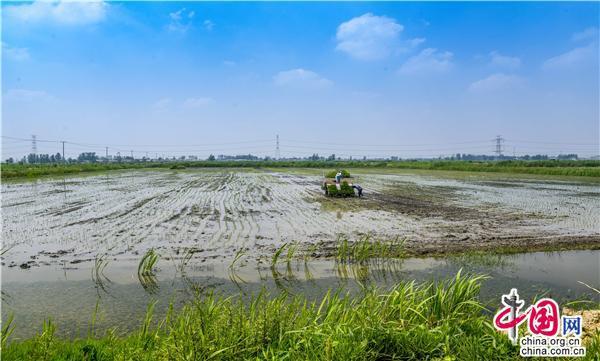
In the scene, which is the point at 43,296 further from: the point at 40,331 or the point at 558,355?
the point at 558,355

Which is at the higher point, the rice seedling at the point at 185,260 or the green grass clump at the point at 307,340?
the green grass clump at the point at 307,340

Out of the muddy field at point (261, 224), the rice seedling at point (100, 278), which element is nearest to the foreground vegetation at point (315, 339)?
the rice seedling at point (100, 278)

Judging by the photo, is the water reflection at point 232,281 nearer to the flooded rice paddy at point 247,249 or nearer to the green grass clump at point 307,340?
the flooded rice paddy at point 247,249

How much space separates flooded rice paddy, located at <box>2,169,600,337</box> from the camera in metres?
5.73

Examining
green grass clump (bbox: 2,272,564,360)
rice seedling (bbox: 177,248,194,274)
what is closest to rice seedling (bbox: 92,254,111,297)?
rice seedling (bbox: 177,248,194,274)

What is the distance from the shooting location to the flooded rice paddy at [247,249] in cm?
573

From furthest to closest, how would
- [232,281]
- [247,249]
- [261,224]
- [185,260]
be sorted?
[261,224] < [247,249] < [185,260] < [232,281]

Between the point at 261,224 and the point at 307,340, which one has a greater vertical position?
the point at 307,340

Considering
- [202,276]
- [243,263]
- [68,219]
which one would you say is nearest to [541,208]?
[243,263]

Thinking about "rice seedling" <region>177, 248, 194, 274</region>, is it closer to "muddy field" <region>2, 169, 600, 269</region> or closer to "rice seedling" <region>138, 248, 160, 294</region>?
"muddy field" <region>2, 169, 600, 269</region>

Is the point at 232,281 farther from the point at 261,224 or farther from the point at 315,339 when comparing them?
the point at 261,224

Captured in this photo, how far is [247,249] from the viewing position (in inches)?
332

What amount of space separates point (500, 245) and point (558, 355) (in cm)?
648

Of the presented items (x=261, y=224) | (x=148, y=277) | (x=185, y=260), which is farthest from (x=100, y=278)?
(x=261, y=224)
